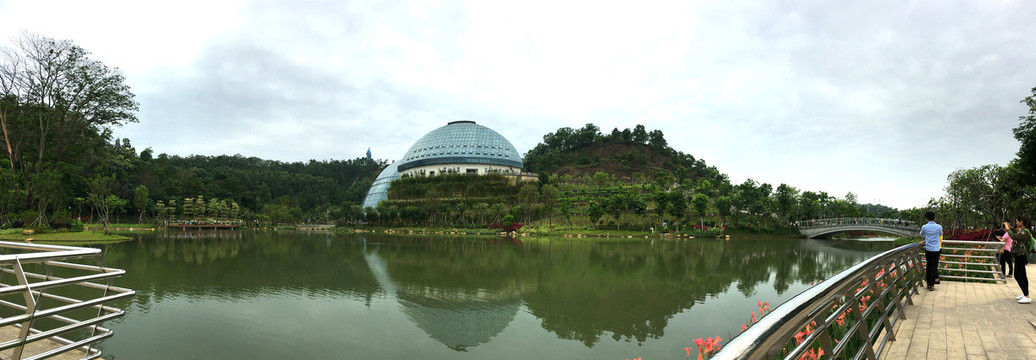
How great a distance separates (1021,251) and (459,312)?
11443mm

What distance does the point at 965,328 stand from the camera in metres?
6.56

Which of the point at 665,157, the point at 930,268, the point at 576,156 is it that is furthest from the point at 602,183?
the point at 930,268

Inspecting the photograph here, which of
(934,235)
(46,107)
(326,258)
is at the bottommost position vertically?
(326,258)

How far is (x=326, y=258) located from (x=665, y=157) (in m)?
108

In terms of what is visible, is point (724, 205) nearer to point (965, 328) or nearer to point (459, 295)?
point (459, 295)

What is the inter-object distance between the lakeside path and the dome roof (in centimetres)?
8584

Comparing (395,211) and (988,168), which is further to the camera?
(395,211)

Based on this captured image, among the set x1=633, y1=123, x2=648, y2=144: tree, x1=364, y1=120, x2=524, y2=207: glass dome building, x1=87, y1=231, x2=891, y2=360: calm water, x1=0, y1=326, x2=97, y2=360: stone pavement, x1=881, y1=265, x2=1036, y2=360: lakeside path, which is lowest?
x1=87, y1=231, x2=891, y2=360: calm water

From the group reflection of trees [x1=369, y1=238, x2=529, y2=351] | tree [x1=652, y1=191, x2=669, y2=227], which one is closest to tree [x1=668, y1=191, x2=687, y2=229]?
tree [x1=652, y1=191, x2=669, y2=227]

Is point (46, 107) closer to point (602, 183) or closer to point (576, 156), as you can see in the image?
point (602, 183)

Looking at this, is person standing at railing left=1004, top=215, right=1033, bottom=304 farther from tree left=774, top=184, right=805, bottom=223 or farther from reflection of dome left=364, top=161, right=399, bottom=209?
reflection of dome left=364, top=161, right=399, bottom=209

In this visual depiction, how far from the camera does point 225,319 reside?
11.2m

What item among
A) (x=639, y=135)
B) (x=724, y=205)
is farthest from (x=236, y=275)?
(x=639, y=135)

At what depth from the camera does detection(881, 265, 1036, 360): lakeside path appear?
5423mm
